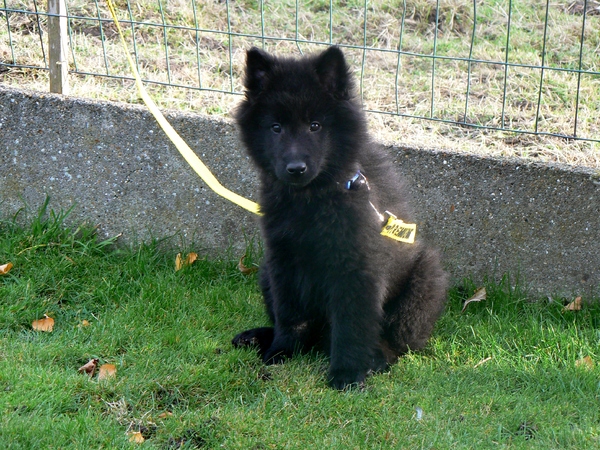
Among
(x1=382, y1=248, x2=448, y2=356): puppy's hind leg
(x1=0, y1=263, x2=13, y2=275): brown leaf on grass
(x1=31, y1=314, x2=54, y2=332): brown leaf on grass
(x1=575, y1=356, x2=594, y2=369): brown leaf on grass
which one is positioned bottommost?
(x1=31, y1=314, x2=54, y2=332): brown leaf on grass

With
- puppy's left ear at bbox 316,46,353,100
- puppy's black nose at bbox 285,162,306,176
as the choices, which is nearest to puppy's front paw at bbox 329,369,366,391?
puppy's black nose at bbox 285,162,306,176

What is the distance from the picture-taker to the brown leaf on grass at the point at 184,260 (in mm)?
4777

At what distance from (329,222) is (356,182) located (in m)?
0.24

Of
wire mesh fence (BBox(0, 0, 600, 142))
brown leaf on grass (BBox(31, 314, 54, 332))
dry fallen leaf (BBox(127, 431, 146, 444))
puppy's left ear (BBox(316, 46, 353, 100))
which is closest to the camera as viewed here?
dry fallen leaf (BBox(127, 431, 146, 444))

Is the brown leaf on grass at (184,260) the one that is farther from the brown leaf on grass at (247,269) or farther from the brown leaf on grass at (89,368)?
the brown leaf on grass at (89,368)

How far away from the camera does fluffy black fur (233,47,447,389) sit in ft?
11.5

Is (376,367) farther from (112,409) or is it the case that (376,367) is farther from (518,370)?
(112,409)

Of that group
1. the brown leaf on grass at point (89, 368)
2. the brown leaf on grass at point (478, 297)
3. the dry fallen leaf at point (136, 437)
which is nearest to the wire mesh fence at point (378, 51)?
the brown leaf on grass at point (478, 297)

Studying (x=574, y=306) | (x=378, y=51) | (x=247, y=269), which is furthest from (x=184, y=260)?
(x=574, y=306)

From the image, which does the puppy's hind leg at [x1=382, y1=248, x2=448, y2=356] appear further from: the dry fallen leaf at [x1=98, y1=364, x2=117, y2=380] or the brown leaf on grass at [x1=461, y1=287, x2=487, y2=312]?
the dry fallen leaf at [x1=98, y1=364, x2=117, y2=380]

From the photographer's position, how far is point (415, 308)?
151 inches

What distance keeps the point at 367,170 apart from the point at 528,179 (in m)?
1.20

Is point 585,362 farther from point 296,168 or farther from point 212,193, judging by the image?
point 212,193

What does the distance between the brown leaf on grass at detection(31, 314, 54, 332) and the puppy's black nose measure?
5.57 feet
